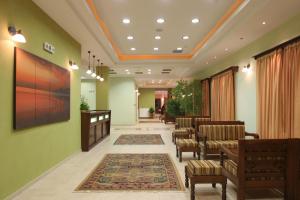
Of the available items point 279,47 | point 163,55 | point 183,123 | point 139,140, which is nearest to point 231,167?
point 279,47

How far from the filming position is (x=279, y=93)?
5672 millimetres

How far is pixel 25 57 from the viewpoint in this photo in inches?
163

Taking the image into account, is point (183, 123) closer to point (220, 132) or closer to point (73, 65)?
point (220, 132)

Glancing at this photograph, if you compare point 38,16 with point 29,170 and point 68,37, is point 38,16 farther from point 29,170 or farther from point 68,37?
point 29,170

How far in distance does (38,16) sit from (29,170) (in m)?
2.79

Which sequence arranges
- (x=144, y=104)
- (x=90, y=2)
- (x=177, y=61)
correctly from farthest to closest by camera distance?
1. (x=144, y=104)
2. (x=177, y=61)
3. (x=90, y=2)

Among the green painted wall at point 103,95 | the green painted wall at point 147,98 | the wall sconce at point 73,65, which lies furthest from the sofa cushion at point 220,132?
the green painted wall at point 147,98

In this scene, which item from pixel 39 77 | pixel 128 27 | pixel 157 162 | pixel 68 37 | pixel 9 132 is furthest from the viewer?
pixel 128 27

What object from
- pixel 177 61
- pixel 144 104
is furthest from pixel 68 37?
pixel 144 104

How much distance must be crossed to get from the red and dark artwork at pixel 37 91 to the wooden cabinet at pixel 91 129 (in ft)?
4.89

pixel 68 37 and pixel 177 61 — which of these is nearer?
pixel 68 37

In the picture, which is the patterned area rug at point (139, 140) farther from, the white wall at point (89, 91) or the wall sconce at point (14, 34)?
the white wall at point (89, 91)

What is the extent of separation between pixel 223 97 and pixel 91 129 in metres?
4.98

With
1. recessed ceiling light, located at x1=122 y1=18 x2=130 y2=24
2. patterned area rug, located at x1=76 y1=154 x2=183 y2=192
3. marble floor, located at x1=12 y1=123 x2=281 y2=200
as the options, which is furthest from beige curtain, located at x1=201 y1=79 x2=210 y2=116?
marble floor, located at x1=12 y1=123 x2=281 y2=200
